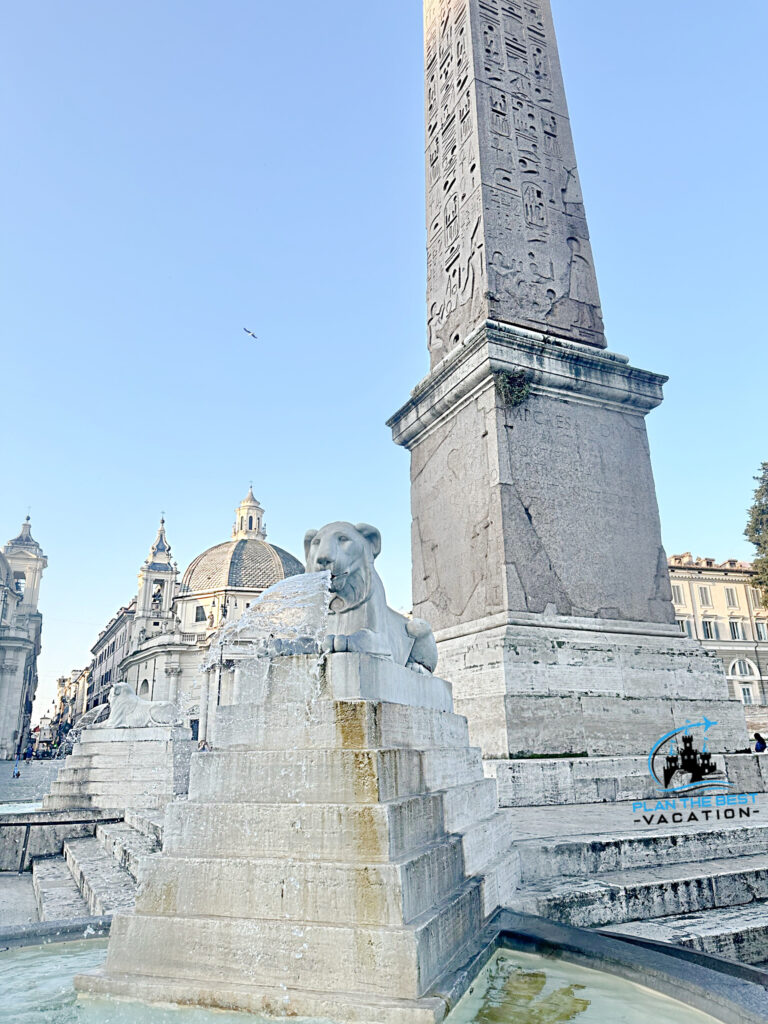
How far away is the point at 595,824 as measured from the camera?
4676 mm

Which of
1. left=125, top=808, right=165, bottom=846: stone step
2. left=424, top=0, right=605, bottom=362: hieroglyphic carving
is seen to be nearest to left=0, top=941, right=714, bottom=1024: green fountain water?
left=125, top=808, right=165, bottom=846: stone step

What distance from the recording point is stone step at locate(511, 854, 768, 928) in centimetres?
345

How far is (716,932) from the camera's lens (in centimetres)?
320

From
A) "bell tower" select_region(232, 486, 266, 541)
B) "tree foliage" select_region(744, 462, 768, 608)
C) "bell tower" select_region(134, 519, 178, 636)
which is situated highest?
"bell tower" select_region(232, 486, 266, 541)

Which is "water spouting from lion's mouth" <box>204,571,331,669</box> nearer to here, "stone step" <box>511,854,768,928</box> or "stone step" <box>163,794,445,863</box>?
"stone step" <box>163,794,445,863</box>

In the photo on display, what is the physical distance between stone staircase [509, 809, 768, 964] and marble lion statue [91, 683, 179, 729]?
8.84 meters

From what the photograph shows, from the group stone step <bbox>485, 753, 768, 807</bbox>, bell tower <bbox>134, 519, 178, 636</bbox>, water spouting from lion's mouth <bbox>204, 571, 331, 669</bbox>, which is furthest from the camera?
bell tower <bbox>134, 519, 178, 636</bbox>

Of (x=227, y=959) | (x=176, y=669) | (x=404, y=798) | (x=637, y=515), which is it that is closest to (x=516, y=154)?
(x=637, y=515)

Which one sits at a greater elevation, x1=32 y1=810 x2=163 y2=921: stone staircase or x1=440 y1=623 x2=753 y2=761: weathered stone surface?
x1=440 y1=623 x2=753 y2=761: weathered stone surface

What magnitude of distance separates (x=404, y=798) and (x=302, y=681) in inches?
26.1

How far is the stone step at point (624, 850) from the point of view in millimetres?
3959

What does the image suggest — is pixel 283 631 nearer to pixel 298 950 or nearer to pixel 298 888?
pixel 298 888

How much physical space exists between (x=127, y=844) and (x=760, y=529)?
75.6ft

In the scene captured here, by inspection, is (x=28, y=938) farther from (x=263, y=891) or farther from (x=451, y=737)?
(x=451, y=737)
